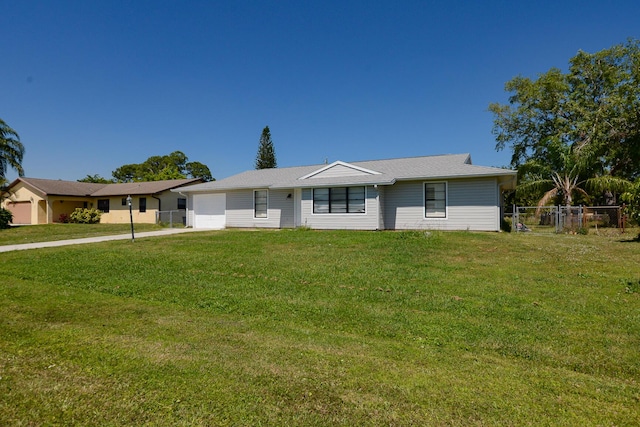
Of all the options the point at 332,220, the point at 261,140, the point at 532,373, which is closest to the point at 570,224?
the point at 332,220

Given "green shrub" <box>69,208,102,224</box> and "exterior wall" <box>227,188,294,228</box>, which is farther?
"green shrub" <box>69,208,102,224</box>

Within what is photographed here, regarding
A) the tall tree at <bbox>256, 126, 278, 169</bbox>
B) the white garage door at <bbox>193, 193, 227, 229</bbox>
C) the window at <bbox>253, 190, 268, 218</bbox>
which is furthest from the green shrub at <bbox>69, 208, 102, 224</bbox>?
the tall tree at <bbox>256, 126, 278, 169</bbox>

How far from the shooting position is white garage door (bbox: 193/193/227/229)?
2108cm

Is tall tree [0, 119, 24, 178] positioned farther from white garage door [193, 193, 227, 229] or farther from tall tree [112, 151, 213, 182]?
tall tree [112, 151, 213, 182]

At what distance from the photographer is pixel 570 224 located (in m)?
17.4

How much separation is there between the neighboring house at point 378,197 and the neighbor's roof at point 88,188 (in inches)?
378

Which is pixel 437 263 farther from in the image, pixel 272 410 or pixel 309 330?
pixel 272 410

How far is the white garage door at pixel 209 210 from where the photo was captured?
21.1m

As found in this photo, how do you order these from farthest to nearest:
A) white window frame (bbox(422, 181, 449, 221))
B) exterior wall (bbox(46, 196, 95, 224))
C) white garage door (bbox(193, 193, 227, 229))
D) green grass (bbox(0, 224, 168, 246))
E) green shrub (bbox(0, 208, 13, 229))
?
exterior wall (bbox(46, 196, 95, 224))
green shrub (bbox(0, 208, 13, 229))
white garage door (bbox(193, 193, 227, 229))
green grass (bbox(0, 224, 168, 246))
white window frame (bbox(422, 181, 449, 221))

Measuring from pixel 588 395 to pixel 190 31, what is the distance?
17449mm

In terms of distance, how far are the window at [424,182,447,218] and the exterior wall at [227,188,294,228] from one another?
700 cm

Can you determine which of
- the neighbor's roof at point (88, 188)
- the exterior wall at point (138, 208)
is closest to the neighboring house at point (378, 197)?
the exterior wall at point (138, 208)

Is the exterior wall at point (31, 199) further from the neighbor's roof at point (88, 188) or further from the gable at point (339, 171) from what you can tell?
the gable at point (339, 171)

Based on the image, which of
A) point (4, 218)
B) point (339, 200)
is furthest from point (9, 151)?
point (339, 200)
